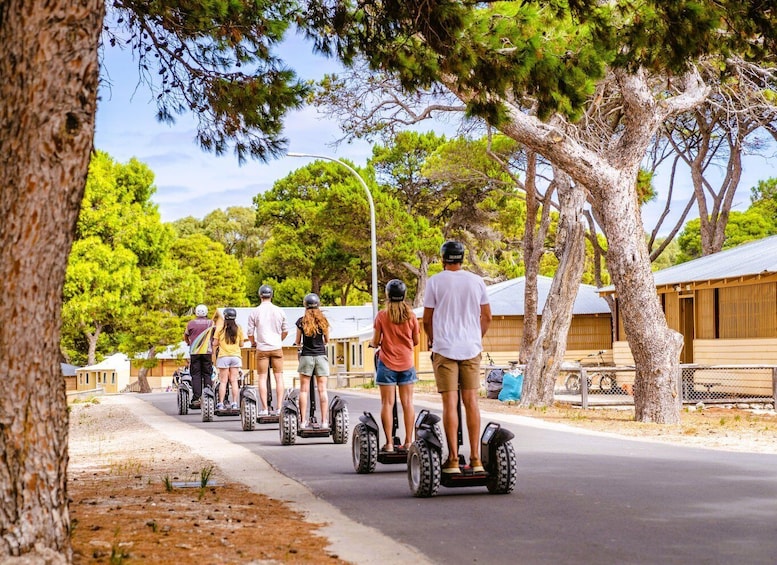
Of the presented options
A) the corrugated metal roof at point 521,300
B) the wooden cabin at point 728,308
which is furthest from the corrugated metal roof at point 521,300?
the wooden cabin at point 728,308

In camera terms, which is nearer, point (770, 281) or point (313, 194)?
point (770, 281)

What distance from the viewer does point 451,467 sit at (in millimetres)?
8711

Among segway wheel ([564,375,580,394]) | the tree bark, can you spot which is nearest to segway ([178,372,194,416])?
segway wheel ([564,375,580,394])

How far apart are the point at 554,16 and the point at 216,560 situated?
747 cm

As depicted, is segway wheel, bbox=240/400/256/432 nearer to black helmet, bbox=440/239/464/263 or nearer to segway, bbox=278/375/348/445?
segway, bbox=278/375/348/445

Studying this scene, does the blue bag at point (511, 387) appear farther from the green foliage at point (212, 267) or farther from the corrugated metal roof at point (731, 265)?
the green foliage at point (212, 267)

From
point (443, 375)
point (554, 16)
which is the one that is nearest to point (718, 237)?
point (554, 16)

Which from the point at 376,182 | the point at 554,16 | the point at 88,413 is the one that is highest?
the point at 376,182

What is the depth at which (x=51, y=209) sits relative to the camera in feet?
18.0

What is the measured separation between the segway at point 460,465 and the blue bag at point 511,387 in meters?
18.5

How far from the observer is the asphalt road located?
253 inches

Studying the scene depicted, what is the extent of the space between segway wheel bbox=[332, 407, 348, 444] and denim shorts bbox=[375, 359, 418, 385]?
3.72 metres

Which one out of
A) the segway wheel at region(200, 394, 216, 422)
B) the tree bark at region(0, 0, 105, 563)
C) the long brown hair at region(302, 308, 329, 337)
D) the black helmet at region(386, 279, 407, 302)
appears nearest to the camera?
the tree bark at region(0, 0, 105, 563)

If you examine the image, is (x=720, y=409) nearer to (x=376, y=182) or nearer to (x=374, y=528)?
(x=374, y=528)
